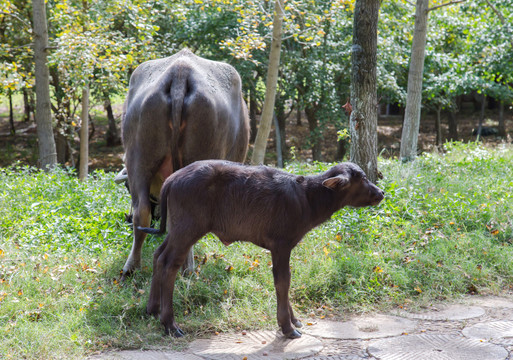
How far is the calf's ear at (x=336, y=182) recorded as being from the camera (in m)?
4.41

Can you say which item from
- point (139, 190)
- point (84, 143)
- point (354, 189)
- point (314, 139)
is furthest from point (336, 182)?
point (314, 139)

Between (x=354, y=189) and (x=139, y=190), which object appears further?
(x=139, y=190)

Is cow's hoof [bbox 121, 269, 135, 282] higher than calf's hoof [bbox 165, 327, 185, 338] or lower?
higher

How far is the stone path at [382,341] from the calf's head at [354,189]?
116 centimetres

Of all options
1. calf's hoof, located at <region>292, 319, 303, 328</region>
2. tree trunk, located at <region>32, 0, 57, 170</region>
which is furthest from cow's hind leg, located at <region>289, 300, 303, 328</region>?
tree trunk, located at <region>32, 0, 57, 170</region>

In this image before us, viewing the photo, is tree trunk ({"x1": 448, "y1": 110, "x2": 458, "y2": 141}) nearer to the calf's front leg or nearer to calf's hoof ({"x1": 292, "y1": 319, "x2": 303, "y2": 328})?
calf's hoof ({"x1": 292, "y1": 319, "x2": 303, "y2": 328})

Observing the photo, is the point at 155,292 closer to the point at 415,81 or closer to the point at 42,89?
the point at 415,81

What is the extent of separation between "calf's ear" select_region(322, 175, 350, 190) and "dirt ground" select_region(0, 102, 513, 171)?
43.1 feet

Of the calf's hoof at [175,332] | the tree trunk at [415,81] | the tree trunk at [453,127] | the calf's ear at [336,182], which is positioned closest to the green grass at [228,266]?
the calf's hoof at [175,332]

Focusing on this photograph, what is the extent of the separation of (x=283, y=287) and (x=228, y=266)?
1385 mm

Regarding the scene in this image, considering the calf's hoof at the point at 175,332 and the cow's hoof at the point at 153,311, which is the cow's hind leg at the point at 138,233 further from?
the calf's hoof at the point at 175,332

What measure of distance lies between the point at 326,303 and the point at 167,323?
1.71 meters

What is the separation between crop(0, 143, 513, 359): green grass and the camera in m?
4.64

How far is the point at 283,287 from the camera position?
4.45 meters
